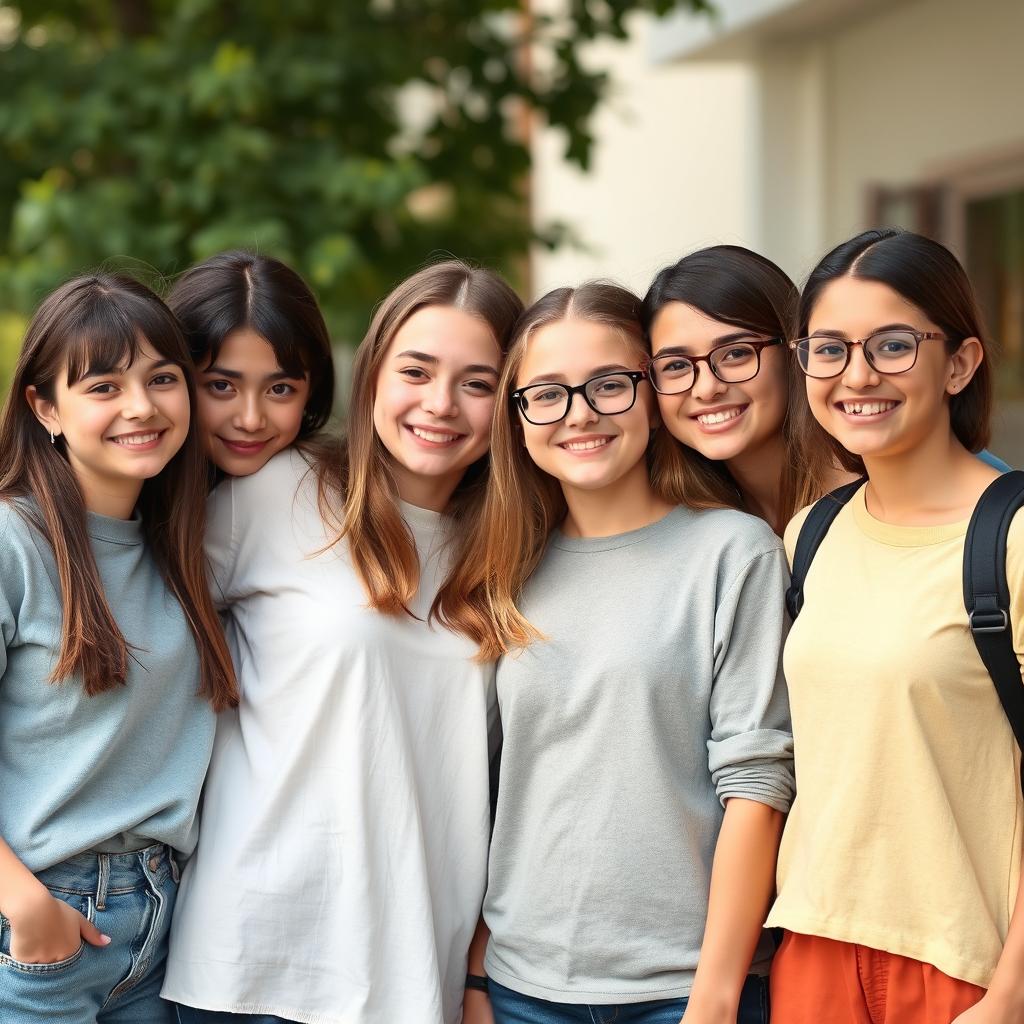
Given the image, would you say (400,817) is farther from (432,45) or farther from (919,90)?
(919,90)

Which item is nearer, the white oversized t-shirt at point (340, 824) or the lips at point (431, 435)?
the white oversized t-shirt at point (340, 824)

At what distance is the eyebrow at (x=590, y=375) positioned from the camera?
244cm

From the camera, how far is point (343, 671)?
240 centimetres

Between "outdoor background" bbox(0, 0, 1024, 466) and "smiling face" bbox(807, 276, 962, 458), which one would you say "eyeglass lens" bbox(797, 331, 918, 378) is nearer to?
"smiling face" bbox(807, 276, 962, 458)

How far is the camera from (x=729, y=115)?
27.2 feet

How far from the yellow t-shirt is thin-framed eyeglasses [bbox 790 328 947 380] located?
0.26 m

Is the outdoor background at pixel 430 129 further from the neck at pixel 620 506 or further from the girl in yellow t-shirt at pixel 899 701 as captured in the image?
the girl in yellow t-shirt at pixel 899 701

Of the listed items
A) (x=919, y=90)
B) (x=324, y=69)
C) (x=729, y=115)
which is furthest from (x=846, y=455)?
(x=729, y=115)

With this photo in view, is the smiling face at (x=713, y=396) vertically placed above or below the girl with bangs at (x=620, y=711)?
above

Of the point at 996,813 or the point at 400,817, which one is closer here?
the point at 996,813

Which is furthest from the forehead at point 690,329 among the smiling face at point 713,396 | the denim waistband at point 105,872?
the denim waistband at point 105,872

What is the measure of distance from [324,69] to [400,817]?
3.37 metres

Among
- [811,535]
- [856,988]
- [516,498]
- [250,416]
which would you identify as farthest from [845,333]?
[250,416]

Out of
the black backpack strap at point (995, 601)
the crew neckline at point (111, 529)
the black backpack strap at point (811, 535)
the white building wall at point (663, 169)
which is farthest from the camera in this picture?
the white building wall at point (663, 169)
